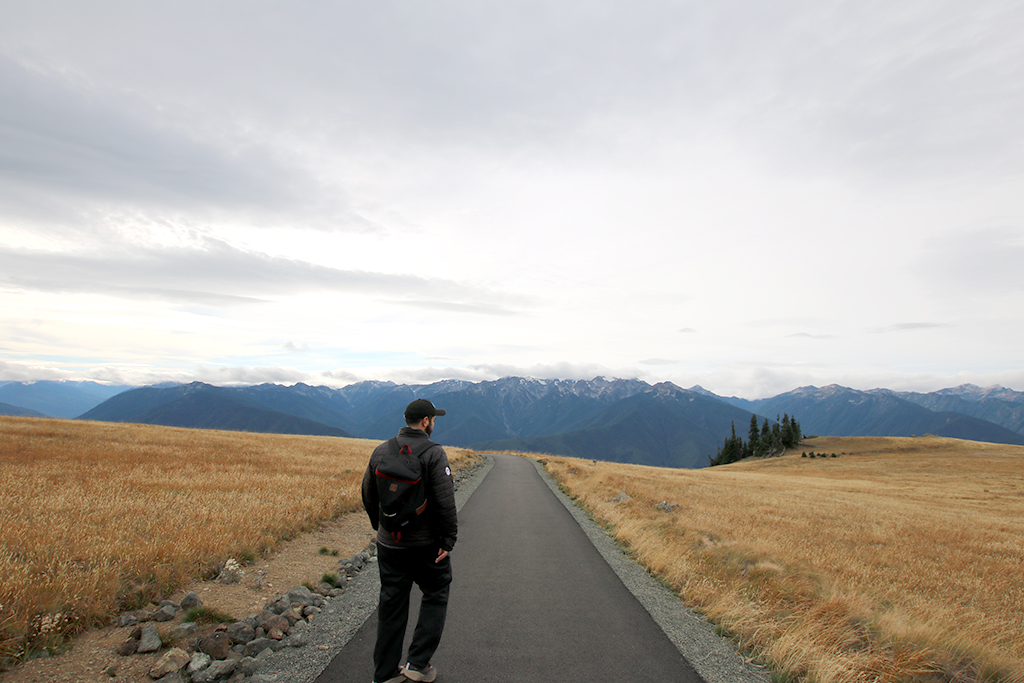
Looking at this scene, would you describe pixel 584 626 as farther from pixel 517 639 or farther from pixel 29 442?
pixel 29 442

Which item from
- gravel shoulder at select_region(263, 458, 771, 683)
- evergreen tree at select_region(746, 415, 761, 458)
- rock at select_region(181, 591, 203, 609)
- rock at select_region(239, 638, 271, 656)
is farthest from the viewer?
evergreen tree at select_region(746, 415, 761, 458)

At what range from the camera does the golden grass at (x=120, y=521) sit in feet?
20.5

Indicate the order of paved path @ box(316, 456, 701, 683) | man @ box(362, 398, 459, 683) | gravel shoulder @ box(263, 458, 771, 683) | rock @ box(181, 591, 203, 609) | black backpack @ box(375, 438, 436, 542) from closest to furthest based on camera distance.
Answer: black backpack @ box(375, 438, 436, 542)
man @ box(362, 398, 459, 683)
paved path @ box(316, 456, 701, 683)
gravel shoulder @ box(263, 458, 771, 683)
rock @ box(181, 591, 203, 609)

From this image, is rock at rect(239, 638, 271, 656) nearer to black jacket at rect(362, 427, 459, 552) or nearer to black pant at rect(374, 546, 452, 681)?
black pant at rect(374, 546, 452, 681)

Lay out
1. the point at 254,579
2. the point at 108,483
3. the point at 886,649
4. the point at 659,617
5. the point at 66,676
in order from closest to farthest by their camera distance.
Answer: the point at 66,676, the point at 886,649, the point at 659,617, the point at 254,579, the point at 108,483

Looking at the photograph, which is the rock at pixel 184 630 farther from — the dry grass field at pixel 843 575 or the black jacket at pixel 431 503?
the dry grass field at pixel 843 575

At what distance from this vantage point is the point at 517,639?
255 inches

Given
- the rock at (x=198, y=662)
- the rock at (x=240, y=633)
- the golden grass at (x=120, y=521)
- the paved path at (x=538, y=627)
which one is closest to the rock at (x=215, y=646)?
the rock at (x=198, y=662)

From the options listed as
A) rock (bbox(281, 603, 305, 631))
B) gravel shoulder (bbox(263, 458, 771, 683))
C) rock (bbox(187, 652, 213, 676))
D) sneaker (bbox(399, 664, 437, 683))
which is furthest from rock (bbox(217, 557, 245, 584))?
sneaker (bbox(399, 664, 437, 683))

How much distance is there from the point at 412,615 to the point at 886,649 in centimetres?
654

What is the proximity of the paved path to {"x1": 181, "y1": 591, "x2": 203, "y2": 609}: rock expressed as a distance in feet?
8.57

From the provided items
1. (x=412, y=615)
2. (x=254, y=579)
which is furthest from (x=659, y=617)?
(x=254, y=579)

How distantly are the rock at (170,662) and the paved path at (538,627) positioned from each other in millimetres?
1703

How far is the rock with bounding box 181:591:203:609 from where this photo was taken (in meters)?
7.13
